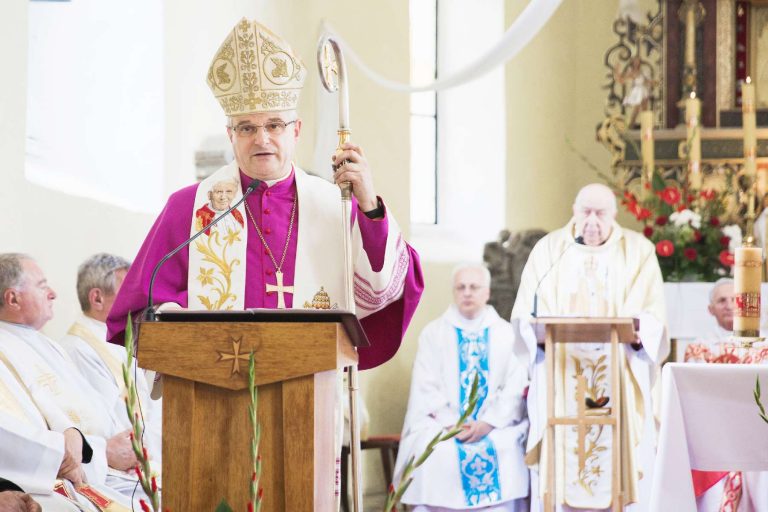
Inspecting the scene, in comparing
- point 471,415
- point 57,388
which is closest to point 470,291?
point 471,415

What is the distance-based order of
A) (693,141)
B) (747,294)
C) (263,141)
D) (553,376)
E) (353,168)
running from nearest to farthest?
1. (353,168)
2. (263,141)
3. (747,294)
4. (553,376)
5. (693,141)

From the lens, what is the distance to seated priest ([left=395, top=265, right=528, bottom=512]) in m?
7.39

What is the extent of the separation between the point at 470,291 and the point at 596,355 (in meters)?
1.22

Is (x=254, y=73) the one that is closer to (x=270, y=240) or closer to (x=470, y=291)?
(x=270, y=240)

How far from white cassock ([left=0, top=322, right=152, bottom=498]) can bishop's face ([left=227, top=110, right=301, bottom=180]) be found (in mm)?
1570

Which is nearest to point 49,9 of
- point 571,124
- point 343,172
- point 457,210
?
point 343,172

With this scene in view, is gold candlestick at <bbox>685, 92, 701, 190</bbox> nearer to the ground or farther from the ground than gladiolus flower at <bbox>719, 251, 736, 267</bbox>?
farther from the ground

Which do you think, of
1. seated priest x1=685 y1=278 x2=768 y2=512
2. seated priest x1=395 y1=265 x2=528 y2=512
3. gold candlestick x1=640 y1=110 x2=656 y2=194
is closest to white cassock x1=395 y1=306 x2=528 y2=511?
seated priest x1=395 y1=265 x2=528 y2=512

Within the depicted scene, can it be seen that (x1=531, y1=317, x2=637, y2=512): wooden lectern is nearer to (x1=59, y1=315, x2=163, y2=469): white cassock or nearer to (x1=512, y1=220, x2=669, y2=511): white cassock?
(x1=512, y1=220, x2=669, y2=511): white cassock

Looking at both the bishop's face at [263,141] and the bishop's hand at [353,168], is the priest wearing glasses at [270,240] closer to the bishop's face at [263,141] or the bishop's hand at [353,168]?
the bishop's face at [263,141]

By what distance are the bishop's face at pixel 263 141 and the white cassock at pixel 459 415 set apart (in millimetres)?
3699

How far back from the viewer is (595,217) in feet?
24.8

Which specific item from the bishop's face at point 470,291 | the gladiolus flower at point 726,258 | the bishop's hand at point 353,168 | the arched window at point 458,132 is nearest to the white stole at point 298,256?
the bishop's hand at point 353,168

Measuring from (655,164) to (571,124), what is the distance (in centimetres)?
123
